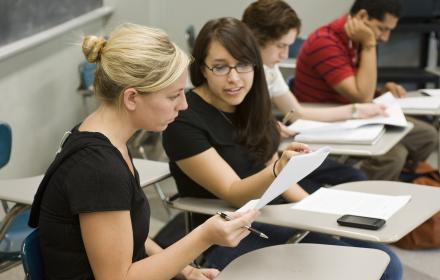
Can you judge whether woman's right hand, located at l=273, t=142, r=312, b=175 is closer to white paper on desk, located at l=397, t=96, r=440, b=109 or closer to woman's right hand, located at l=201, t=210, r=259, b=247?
woman's right hand, located at l=201, t=210, r=259, b=247

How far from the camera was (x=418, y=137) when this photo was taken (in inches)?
138

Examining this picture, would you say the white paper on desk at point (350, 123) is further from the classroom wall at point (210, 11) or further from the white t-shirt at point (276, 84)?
the classroom wall at point (210, 11)

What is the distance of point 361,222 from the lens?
1.69m

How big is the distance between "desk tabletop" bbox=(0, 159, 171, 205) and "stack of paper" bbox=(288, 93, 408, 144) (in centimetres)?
55

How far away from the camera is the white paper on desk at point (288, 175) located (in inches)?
59.3

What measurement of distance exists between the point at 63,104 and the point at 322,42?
5.24 ft

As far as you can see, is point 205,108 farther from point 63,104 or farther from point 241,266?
point 63,104

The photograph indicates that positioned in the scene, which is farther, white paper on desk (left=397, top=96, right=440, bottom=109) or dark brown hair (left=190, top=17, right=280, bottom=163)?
white paper on desk (left=397, top=96, right=440, bottom=109)

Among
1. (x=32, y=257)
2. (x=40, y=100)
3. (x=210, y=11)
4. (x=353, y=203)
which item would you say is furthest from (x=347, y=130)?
(x=210, y=11)

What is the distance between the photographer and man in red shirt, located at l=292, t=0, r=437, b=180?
314 cm

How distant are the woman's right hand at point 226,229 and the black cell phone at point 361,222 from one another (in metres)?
0.35

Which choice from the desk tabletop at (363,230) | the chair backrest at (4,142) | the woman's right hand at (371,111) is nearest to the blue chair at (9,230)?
the chair backrest at (4,142)

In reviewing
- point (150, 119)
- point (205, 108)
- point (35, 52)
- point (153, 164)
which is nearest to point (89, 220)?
point (150, 119)

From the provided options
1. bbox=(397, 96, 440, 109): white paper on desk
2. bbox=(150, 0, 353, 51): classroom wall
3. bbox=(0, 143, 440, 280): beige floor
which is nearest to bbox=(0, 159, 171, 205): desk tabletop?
bbox=(0, 143, 440, 280): beige floor
